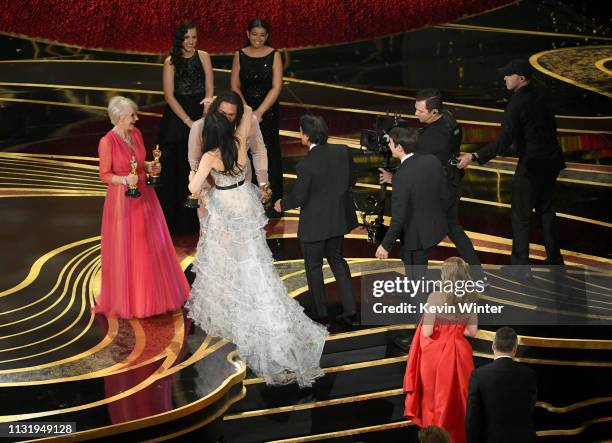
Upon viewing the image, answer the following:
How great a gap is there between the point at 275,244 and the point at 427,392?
7.96 ft

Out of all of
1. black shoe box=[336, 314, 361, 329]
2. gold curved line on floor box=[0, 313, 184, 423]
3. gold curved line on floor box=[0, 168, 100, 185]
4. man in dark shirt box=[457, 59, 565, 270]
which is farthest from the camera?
gold curved line on floor box=[0, 168, 100, 185]

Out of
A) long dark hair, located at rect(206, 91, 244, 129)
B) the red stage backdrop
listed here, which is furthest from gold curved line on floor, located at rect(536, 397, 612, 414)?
the red stage backdrop

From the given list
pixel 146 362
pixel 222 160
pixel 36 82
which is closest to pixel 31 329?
pixel 146 362

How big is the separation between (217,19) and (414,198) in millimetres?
6109

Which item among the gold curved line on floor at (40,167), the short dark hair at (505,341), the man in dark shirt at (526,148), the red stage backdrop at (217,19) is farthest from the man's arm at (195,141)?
the red stage backdrop at (217,19)

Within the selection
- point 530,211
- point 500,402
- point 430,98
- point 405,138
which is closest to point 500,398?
point 500,402

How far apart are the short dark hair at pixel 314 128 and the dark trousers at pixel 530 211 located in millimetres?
1569

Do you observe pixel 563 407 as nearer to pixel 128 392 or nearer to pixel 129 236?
pixel 128 392

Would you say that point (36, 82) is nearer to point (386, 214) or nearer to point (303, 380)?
point (386, 214)

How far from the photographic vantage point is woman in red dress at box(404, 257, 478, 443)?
6266 mm

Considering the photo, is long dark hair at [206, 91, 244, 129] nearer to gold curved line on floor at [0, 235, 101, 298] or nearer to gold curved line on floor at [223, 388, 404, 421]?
gold curved line on floor at [223, 388, 404, 421]

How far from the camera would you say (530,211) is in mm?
7754

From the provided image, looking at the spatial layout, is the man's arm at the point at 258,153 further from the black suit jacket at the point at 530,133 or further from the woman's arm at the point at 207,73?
the black suit jacket at the point at 530,133

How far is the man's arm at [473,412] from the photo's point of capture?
579cm
